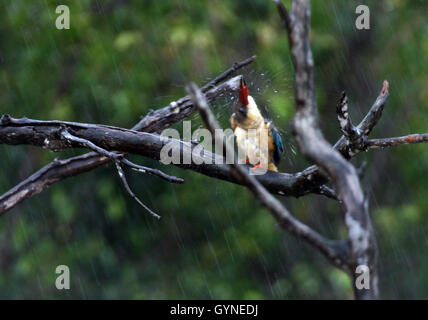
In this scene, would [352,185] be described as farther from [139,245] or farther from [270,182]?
[139,245]

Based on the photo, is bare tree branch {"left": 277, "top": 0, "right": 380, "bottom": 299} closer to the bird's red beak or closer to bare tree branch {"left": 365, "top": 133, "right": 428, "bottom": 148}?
bare tree branch {"left": 365, "top": 133, "right": 428, "bottom": 148}

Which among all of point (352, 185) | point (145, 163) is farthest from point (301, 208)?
point (352, 185)

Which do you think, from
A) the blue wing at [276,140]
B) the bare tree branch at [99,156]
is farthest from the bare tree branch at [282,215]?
the blue wing at [276,140]

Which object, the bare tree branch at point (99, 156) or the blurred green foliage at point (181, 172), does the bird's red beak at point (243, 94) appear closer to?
the bare tree branch at point (99, 156)

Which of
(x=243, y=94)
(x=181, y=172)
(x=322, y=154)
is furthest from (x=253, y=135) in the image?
(x=181, y=172)

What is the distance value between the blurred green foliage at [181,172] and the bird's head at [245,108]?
9.59 feet

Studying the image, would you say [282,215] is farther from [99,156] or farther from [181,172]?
[181,172]

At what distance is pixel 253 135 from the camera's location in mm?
2391

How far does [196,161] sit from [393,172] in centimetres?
473

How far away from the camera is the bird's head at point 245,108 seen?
2.05m

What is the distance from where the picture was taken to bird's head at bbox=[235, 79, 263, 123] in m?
2.05

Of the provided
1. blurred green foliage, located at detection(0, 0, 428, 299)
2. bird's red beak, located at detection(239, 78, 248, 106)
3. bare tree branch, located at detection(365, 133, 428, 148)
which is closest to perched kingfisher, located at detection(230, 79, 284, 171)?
bird's red beak, located at detection(239, 78, 248, 106)

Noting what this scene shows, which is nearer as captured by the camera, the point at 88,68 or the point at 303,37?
the point at 303,37

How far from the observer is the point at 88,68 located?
552cm
